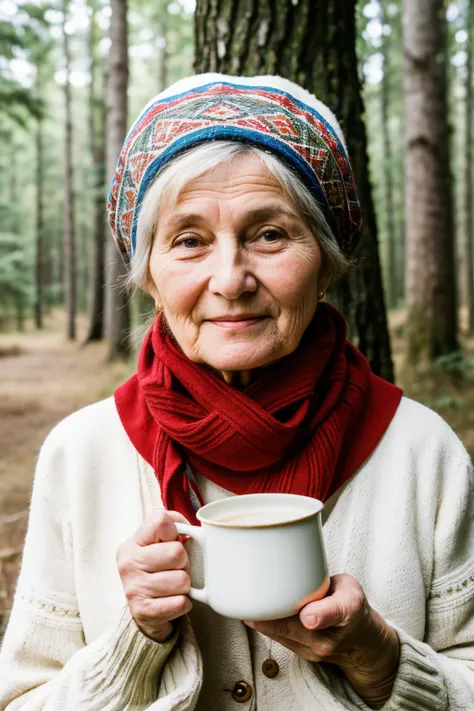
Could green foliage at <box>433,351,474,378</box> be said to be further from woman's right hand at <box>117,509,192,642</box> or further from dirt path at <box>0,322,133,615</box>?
woman's right hand at <box>117,509,192,642</box>

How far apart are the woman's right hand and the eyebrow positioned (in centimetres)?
72

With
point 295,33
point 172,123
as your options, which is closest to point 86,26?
point 295,33

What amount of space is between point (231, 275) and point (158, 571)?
2.28ft

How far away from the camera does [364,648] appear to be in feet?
4.77

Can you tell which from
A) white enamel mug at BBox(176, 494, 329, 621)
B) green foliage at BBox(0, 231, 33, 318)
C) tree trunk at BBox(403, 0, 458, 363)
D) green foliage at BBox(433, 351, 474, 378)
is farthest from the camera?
green foliage at BBox(0, 231, 33, 318)

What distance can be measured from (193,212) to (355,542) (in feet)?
3.21

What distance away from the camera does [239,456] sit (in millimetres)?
1651

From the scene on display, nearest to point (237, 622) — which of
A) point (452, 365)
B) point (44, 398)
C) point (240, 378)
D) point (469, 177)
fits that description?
point (240, 378)

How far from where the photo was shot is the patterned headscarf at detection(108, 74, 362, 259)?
5.25 feet

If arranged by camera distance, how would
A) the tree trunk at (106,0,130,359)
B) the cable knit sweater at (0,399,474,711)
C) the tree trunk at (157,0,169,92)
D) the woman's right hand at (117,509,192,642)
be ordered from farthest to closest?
the tree trunk at (157,0,169,92)
the tree trunk at (106,0,130,359)
the cable knit sweater at (0,399,474,711)
the woman's right hand at (117,509,192,642)

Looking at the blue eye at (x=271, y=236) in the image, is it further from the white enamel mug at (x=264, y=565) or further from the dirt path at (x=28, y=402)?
the dirt path at (x=28, y=402)

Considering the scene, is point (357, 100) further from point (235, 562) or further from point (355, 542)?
point (235, 562)

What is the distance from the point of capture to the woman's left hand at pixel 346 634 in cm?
132

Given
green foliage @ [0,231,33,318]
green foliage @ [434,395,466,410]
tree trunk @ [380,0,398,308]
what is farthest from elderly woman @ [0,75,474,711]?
green foliage @ [0,231,33,318]
